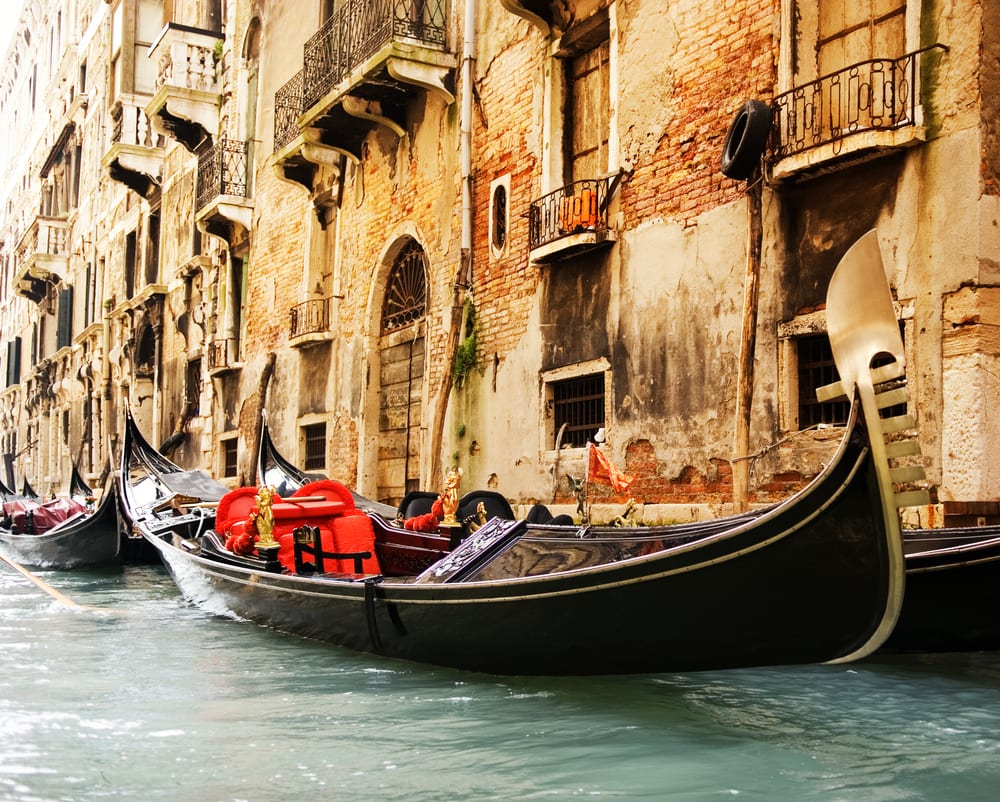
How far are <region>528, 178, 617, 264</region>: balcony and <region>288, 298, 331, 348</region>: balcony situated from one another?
13.8 ft

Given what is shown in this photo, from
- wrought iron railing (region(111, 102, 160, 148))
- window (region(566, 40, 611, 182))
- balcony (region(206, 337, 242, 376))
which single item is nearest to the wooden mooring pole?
window (region(566, 40, 611, 182))

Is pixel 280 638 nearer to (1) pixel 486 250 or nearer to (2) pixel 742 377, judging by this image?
(2) pixel 742 377

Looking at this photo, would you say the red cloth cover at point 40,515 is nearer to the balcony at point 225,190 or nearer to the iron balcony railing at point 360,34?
the balcony at point 225,190

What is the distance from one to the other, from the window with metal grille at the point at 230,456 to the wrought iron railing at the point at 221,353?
1.00 metres

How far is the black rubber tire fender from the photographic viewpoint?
21.5ft

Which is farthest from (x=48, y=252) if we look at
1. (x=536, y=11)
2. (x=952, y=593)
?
(x=952, y=593)

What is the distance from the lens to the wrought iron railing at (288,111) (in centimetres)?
1291

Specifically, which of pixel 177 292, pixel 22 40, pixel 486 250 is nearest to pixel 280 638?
pixel 486 250

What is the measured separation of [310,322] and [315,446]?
53.5 inches

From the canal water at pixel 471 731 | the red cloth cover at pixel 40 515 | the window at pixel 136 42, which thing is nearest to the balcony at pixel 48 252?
the window at pixel 136 42

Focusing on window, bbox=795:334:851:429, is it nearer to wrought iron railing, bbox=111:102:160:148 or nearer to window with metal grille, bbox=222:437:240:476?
window with metal grille, bbox=222:437:240:476

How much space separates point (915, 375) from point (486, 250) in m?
4.46

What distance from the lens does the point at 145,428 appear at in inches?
765

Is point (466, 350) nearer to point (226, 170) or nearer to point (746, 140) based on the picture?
point (746, 140)
